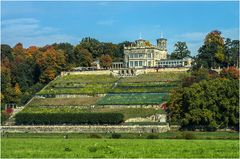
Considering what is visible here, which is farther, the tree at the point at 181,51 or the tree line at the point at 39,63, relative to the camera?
the tree at the point at 181,51

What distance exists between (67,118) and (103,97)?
14.4 m

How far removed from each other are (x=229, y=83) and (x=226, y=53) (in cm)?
4264

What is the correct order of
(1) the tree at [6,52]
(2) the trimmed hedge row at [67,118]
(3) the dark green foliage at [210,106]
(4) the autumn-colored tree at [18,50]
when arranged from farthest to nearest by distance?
(4) the autumn-colored tree at [18,50] < (1) the tree at [6,52] < (2) the trimmed hedge row at [67,118] < (3) the dark green foliage at [210,106]

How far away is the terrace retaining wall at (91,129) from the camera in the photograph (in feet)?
238

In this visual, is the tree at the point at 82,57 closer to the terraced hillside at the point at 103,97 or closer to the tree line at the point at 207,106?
the terraced hillside at the point at 103,97

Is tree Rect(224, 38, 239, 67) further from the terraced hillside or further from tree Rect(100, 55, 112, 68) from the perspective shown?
tree Rect(100, 55, 112, 68)

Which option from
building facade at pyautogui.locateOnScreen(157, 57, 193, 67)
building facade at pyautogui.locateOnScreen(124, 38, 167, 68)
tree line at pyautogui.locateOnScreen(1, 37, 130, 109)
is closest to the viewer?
tree line at pyautogui.locateOnScreen(1, 37, 130, 109)

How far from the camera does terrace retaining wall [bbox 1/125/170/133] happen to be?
72.7m

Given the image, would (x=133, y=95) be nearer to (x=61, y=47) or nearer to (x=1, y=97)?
(x=1, y=97)

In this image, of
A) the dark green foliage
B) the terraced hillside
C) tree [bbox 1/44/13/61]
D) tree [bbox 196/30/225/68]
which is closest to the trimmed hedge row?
the terraced hillside

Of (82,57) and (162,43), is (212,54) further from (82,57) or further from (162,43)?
(82,57)

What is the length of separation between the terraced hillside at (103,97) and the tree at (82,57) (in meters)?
16.2

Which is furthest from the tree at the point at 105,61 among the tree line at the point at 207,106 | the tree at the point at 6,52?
the tree line at the point at 207,106

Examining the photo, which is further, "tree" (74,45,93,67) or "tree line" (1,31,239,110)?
"tree" (74,45,93,67)
